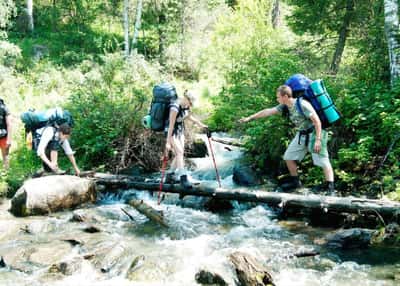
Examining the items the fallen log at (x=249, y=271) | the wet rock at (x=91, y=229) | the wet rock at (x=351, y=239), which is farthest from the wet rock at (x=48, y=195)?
the wet rock at (x=351, y=239)

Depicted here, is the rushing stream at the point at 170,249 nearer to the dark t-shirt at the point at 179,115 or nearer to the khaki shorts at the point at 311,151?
the khaki shorts at the point at 311,151

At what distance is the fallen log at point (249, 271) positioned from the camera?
6.18 metres

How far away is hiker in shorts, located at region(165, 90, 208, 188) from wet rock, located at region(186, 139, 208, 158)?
3994 mm

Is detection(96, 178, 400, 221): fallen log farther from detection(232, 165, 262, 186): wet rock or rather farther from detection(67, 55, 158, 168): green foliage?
detection(67, 55, 158, 168): green foliage

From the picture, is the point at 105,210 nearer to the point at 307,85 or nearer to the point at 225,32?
the point at 307,85

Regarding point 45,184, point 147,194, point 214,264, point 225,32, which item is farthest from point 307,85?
point 225,32

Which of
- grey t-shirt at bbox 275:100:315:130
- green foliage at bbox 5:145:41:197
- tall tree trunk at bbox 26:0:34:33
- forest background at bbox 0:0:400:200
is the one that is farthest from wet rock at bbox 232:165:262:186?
tall tree trunk at bbox 26:0:34:33

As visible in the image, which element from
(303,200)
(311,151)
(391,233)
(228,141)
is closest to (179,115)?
(311,151)

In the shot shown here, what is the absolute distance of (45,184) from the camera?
380 inches

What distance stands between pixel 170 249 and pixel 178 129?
9.03 feet

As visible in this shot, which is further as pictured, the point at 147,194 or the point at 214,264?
the point at 147,194

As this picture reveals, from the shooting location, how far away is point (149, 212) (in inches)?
366

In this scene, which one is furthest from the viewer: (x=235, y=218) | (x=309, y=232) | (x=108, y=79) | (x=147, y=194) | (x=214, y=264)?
(x=108, y=79)

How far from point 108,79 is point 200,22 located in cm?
1741
